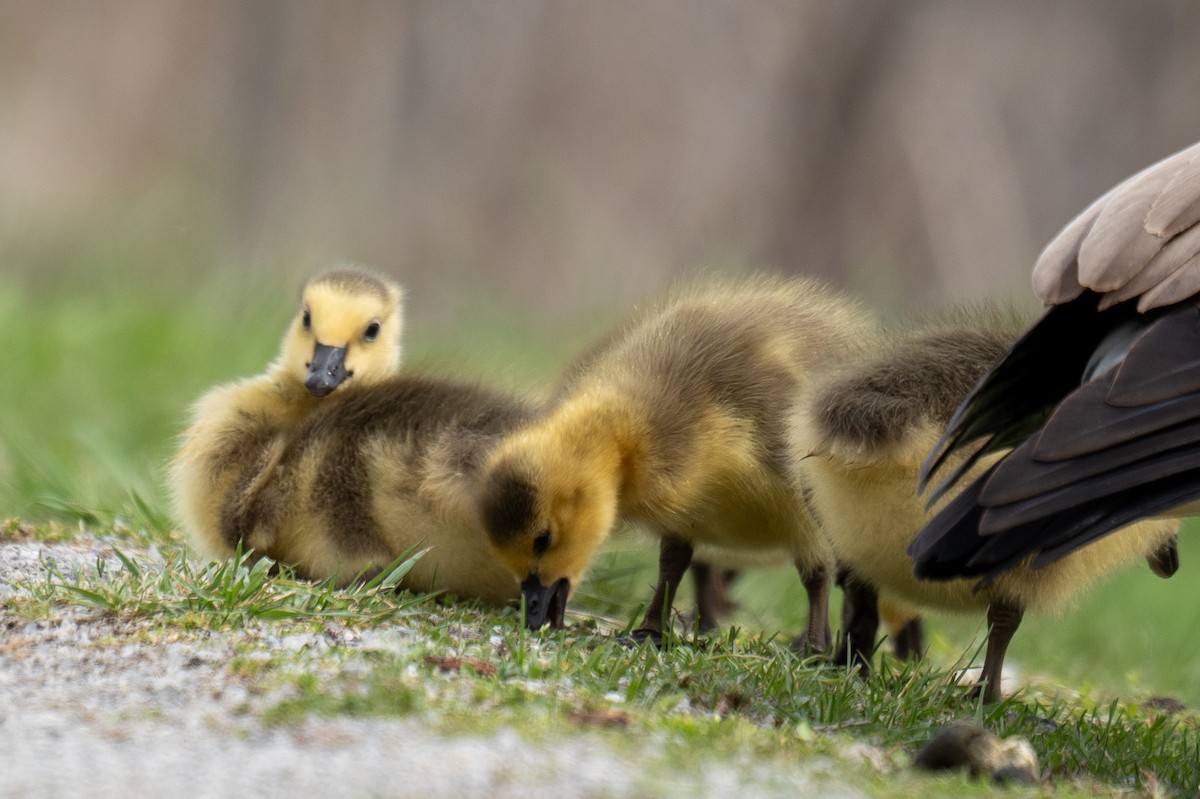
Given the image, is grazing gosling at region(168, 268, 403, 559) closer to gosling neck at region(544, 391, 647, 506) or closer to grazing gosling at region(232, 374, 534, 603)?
grazing gosling at region(232, 374, 534, 603)

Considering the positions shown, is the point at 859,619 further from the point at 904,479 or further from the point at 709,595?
the point at 709,595

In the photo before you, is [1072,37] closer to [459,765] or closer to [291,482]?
[291,482]

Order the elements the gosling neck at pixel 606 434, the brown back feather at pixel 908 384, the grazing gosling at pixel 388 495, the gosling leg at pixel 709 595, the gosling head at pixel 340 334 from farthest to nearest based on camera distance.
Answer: the gosling leg at pixel 709 595 → the gosling head at pixel 340 334 → the grazing gosling at pixel 388 495 → the gosling neck at pixel 606 434 → the brown back feather at pixel 908 384

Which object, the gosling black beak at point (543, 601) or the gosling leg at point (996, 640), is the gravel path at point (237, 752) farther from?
the gosling leg at point (996, 640)

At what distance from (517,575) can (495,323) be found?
457 centimetres

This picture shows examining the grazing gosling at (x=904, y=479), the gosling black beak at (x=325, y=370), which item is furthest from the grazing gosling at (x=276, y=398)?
the grazing gosling at (x=904, y=479)

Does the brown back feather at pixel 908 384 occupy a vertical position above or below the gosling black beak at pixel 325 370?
above

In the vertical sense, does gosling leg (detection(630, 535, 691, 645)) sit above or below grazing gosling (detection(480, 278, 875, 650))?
below

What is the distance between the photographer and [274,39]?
1186 cm

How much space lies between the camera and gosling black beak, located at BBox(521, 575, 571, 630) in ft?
10.8

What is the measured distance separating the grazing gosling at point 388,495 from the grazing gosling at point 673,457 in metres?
0.19

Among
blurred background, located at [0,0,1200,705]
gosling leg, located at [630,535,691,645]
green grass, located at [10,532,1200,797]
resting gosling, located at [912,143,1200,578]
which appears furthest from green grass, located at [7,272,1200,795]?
blurred background, located at [0,0,1200,705]

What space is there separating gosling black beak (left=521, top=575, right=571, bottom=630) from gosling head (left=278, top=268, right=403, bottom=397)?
810 millimetres

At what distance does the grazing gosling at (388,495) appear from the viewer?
11.3 feet
